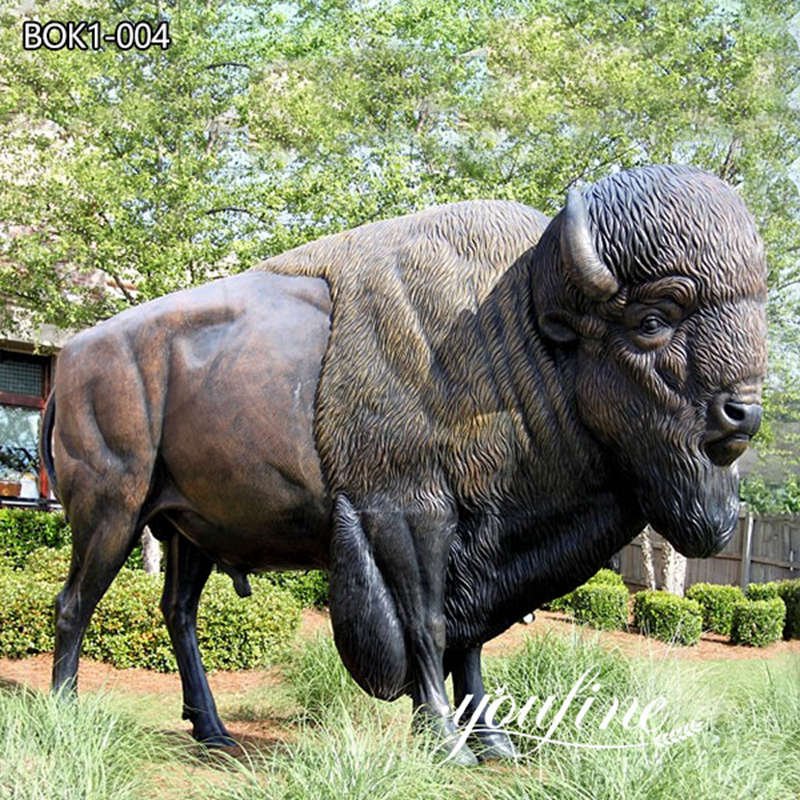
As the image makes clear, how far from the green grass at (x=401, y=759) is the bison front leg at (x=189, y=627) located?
0.63 feet

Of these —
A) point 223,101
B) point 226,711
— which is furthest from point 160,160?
point 226,711

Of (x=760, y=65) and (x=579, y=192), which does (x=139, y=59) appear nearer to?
(x=760, y=65)

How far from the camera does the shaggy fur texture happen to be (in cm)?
385

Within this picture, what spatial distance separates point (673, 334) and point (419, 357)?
90 centimetres

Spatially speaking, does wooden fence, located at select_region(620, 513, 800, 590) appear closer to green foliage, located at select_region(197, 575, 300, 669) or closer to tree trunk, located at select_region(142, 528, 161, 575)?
tree trunk, located at select_region(142, 528, 161, 575)

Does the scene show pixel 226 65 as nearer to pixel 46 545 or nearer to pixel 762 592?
pixel 46 545

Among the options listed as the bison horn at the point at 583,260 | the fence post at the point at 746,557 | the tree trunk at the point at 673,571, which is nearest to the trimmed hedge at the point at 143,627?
the bison horn at the point at 583,260

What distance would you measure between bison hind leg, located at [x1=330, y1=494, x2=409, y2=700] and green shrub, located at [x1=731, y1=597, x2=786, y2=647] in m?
10.9

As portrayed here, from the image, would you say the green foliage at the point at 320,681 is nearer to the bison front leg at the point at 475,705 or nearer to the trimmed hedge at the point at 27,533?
the bison front leg at the point at 475,705

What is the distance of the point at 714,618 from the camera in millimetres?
14461

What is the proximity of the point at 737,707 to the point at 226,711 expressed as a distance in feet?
9.51

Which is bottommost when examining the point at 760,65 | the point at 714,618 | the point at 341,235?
the point at 714,618

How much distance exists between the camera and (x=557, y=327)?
378cm

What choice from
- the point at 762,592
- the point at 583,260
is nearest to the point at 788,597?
the point at 762,592
